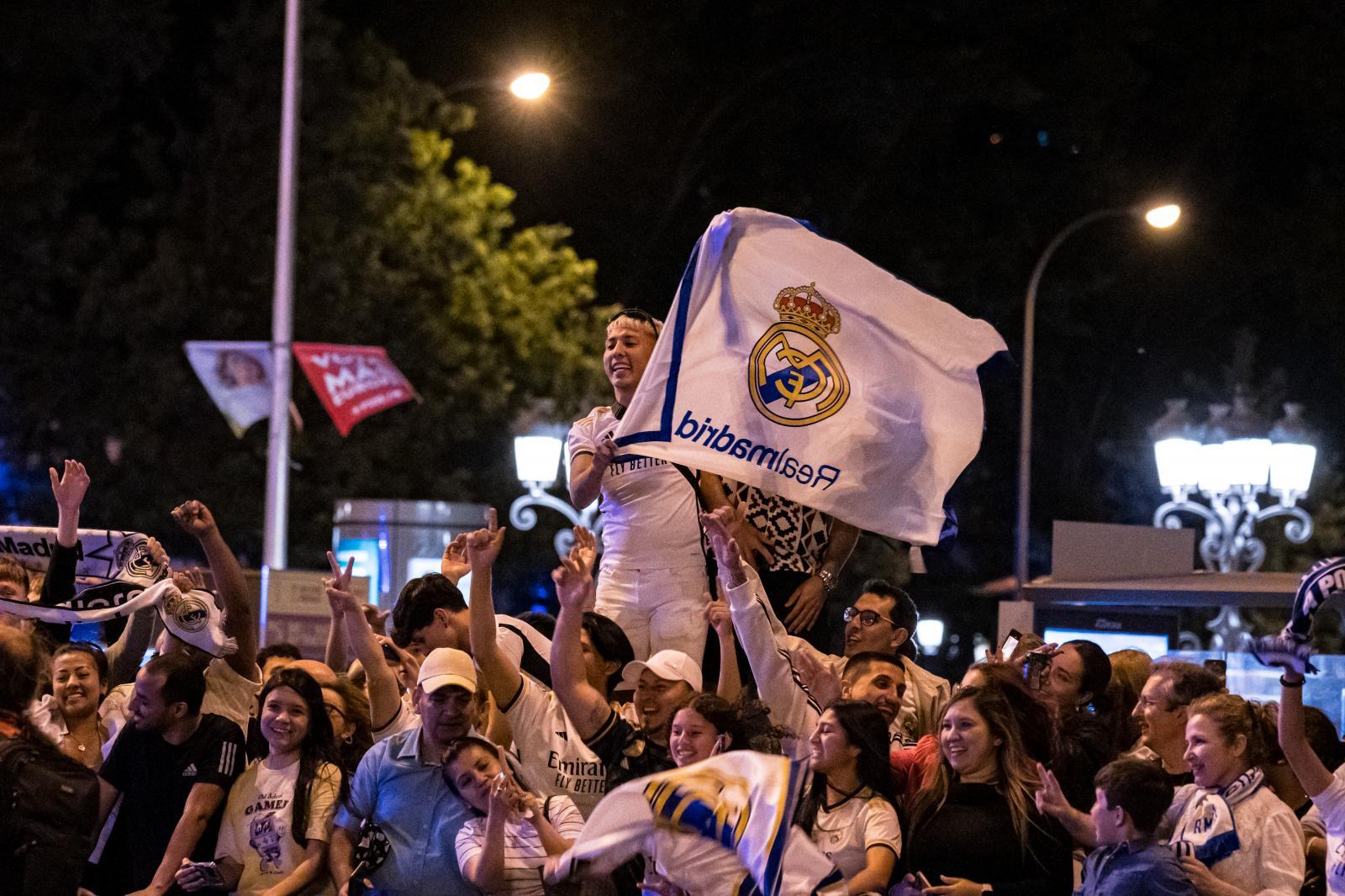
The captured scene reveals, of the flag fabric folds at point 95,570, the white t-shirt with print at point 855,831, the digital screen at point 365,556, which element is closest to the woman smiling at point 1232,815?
the white t-shirt with print at point 855,831

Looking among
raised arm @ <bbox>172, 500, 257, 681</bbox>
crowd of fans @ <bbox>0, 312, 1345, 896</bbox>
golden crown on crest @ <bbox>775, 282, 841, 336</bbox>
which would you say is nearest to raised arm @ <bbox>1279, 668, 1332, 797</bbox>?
crowd of fans @ <bbox>0, 312, 1345, 896</bbox>

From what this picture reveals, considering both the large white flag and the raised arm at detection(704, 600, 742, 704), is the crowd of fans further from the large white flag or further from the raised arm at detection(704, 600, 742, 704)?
the large white flag

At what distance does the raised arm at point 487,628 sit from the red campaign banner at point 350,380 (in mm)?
11176

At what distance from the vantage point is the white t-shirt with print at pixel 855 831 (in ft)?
23.0

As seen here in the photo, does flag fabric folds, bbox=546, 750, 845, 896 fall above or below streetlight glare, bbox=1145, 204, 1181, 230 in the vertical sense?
below

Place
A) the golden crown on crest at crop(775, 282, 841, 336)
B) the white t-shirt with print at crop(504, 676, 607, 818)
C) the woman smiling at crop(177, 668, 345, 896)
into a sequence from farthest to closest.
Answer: the golden crown on crest at crop(775, 282, 841, 336), the woman smiling at crop(177, 668, 345, 896), the white t-shirt with print at crop(504, 676, 607, 818)

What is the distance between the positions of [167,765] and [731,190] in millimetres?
24605

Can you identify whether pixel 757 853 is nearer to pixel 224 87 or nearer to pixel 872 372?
pixel 872 372

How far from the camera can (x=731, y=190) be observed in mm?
31609

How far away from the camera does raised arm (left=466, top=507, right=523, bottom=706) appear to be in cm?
748

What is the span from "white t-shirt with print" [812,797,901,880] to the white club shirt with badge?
1.68 metres

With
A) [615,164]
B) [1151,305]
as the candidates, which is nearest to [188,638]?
[615,164]

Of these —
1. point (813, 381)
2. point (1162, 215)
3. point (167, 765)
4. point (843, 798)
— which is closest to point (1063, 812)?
point (843, 798)

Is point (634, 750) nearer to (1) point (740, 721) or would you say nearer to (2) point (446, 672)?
(1) point (740, 721)
